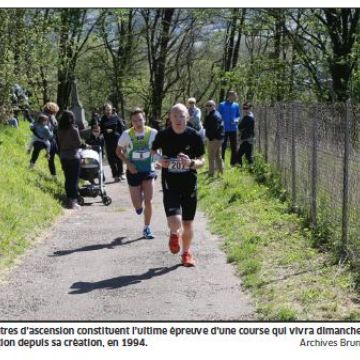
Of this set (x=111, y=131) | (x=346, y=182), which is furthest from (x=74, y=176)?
(x=346, y=182)

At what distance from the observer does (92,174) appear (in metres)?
14.4

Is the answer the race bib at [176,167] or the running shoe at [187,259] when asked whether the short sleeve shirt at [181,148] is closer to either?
the race bib at [176,167]

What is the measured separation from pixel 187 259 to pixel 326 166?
2275mm

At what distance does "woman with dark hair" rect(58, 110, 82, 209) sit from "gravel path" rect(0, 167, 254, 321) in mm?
2432

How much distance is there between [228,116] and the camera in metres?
18.0

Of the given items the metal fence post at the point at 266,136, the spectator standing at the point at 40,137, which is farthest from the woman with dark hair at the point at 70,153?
the metal fence post at the point at 266,136

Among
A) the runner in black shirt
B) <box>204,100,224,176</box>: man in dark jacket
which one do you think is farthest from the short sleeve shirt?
<box>204,100,224,176</box>: man in dark jacket

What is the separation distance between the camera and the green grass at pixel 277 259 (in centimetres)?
633

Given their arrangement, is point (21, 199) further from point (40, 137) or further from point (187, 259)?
point (187, 259)

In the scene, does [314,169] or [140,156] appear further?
[140,156]

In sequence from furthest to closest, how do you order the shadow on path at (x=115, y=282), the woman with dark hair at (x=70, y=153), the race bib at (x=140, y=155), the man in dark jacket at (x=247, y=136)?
the man in dark jacket at (x=247, y=136), the woman with dark hair at (x=70, y=153), the race bib at (x=140, y=155), the shadow on path at (x=115, y=282)

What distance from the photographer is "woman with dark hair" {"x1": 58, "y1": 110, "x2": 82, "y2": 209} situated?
1333 cm

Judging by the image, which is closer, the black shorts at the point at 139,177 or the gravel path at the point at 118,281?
the gravel path at the point at 118,281

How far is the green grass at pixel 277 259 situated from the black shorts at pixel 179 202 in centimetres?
84
